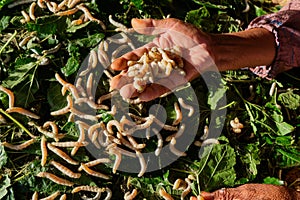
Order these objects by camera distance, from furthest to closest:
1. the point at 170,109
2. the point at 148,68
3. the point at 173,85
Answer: the point at 170,109 → the point at 173,85 → the point at 148,68

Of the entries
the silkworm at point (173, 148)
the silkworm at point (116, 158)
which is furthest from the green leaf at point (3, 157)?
the silkworm at point (173, 148)

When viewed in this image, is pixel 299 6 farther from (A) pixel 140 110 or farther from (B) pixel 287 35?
(A) pixel 140 110

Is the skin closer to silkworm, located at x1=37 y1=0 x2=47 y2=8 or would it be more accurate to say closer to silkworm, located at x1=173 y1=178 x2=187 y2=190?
silkworm, located at x1=173 y1=178 x2=187 y2=190

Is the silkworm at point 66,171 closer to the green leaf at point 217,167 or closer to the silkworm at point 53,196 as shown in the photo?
the silkworm at point 53,196

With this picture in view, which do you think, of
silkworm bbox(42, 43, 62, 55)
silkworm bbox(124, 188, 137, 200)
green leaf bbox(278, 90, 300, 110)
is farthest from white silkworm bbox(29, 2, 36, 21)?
green leaf bbox(278, 90, 300, 110)

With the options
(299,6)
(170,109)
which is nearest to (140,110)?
(170,109)

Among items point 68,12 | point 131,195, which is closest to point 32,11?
point 68,12
